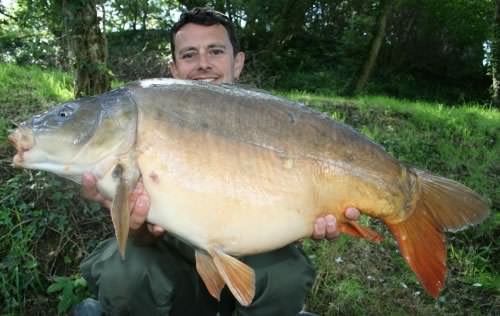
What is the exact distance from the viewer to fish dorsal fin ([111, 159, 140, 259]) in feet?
4.84

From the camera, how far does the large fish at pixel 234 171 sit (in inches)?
59.7

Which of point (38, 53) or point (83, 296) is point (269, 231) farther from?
point (38, 53)

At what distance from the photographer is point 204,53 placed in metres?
2.46

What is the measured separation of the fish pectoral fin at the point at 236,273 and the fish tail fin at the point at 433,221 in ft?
1.73

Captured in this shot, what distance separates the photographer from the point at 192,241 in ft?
5.06

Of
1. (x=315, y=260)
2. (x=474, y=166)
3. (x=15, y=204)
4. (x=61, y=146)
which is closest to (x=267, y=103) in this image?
(x=61, y=146)

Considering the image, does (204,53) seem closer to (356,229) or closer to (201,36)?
(201,36)

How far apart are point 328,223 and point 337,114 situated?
10.9 feet

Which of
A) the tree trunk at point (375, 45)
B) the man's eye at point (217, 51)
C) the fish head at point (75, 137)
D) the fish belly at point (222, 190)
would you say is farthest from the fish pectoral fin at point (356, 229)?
the tree trunk at point (375, 45)

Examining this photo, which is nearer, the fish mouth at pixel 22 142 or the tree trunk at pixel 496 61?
the fish mouth at pixel 22 142

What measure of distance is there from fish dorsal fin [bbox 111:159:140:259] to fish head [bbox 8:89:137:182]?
5cm

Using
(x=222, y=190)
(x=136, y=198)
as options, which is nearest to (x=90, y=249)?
(x=136, y=198)

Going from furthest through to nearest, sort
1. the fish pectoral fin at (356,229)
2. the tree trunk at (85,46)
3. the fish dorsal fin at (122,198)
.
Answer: the tree trunk at (85,46)
the fish pectoral fin at (356,229)
the fish dorsal fin at (122,198)

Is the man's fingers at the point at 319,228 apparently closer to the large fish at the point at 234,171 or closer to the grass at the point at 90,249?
the large fish at the point at 234,171
